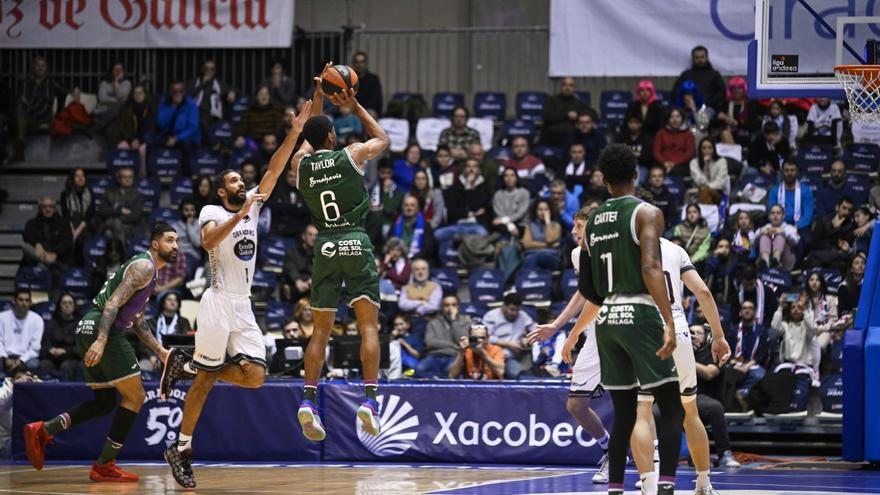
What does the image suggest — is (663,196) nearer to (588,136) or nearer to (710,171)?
(710,171)

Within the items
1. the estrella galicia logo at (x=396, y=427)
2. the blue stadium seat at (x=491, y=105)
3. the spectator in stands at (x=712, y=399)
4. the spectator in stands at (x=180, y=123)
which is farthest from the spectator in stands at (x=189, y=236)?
the spectator in stands at (x=712, y=399)

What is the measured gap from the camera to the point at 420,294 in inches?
689

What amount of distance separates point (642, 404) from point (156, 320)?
9793 millimetres

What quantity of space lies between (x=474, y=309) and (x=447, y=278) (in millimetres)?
963

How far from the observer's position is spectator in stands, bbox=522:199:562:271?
18.2 metres

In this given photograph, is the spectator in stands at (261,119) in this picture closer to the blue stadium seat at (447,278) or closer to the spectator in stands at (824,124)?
the blue stadium seat at (447,278)

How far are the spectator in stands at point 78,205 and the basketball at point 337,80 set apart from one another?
1072 cm

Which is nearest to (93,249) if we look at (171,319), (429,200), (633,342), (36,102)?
(171,319)

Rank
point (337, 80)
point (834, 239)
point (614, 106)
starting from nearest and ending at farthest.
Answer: point (337, 80), point (834, 239), point (614, 106)

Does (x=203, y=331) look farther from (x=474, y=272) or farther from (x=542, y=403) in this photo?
(x=474, y=272)

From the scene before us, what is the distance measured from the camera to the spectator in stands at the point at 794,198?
59.8 feet

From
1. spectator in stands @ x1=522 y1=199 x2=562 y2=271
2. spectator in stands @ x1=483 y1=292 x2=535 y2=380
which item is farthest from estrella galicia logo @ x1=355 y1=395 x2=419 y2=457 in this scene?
spectator in stands @ x1=522 y1=199 x2=562 y2=271

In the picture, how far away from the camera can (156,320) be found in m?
17.4

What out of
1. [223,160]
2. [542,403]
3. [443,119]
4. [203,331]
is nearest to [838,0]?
[542,403]
